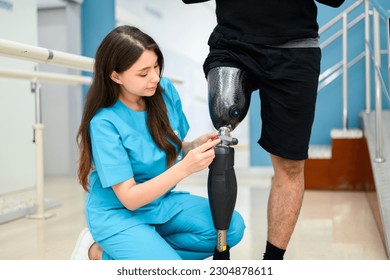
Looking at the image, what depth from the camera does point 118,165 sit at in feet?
4.35

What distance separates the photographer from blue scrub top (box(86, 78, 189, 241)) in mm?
1339

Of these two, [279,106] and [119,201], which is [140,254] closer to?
[119,201]

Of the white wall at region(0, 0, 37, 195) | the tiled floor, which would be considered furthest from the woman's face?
the white wall at region(0, 0, 37, 195)

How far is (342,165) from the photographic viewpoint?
137 inches

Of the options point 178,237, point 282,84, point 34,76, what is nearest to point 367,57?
point 34,76

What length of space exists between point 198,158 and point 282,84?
34 centimetres

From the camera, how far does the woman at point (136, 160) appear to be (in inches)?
52.1

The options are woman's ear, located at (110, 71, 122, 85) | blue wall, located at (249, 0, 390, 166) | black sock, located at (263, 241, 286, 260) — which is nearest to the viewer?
woman's ear, located at (110, 71, 122, 85)

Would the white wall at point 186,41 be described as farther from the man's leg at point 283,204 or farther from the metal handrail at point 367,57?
the man's leg at point 283,204

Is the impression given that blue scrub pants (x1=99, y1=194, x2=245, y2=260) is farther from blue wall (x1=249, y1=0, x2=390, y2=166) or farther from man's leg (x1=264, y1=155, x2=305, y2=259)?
blue wall (x1=249, y1=0, x2=390, y2=166)

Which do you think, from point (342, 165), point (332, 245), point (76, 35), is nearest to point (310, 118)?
point (332, 245)

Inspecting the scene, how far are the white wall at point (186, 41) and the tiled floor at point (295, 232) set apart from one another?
1237mm

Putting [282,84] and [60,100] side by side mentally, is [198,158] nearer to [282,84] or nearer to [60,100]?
[282,84]

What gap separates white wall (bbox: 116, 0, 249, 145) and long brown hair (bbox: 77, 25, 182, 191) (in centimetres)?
295
